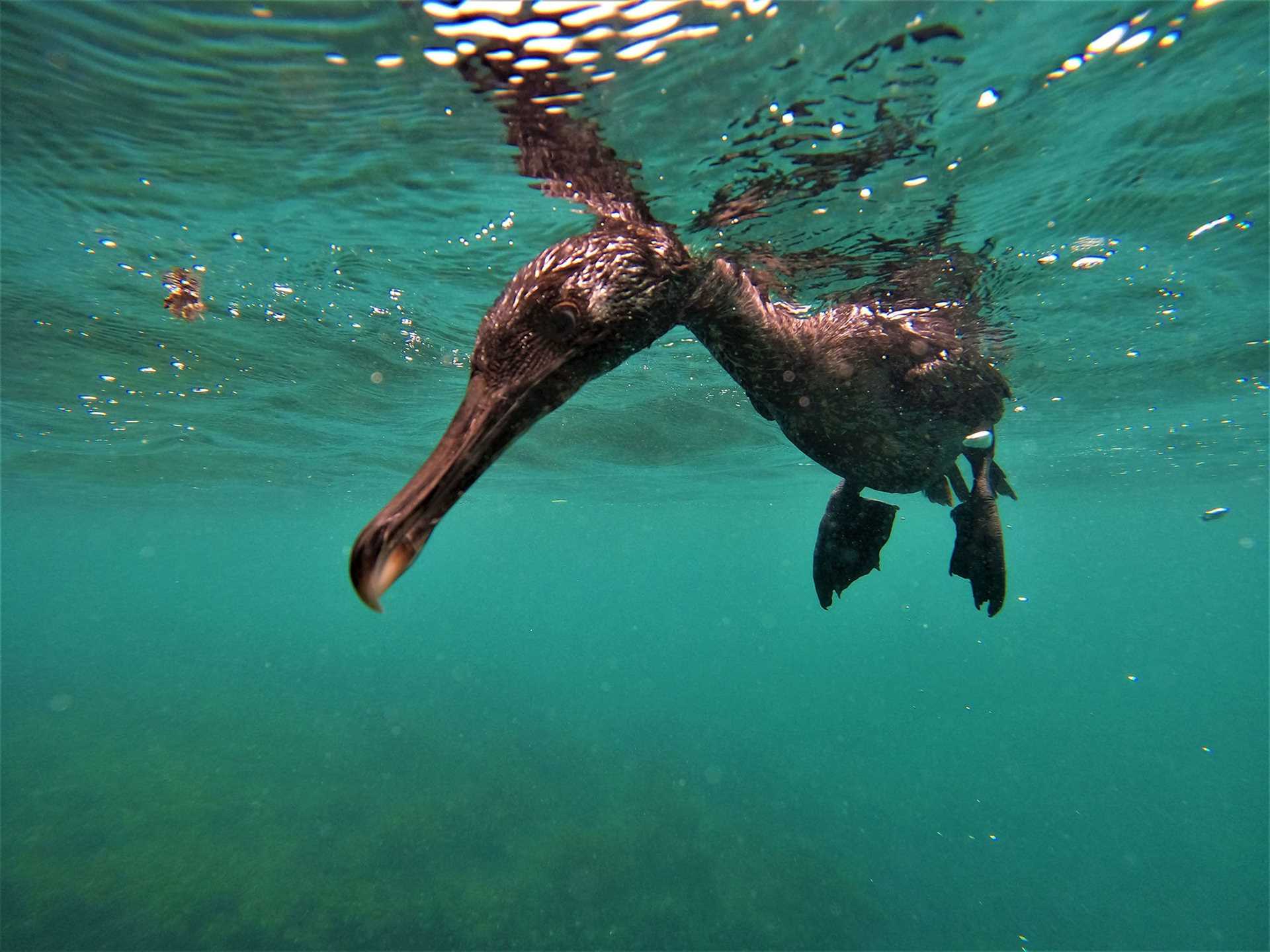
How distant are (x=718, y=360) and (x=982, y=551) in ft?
9.39

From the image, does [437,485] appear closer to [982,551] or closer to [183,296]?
[982,551]

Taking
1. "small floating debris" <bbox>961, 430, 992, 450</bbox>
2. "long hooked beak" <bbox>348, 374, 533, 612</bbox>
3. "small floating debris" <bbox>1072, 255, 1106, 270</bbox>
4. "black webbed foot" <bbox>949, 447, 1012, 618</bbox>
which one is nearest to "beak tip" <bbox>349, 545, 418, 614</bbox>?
"long hooked beak" <bbox>348, 374, 533, 612</bbox>

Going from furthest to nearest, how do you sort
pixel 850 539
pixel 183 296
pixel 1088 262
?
pixel 183 296, pixel 1088 262, pixel 850 539

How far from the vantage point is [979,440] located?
632cm

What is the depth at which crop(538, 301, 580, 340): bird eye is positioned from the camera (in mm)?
2680

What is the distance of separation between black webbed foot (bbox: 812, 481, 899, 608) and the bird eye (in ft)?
12.7

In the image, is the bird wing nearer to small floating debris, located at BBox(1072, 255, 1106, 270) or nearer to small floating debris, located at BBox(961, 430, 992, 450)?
small floating debris, located at BBox(961, 430, 992, 450)

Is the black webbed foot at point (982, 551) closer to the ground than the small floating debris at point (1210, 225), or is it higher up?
closer to the ground

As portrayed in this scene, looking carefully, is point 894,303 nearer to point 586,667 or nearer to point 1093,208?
point 1093,208

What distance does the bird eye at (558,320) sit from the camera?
268 centimetres

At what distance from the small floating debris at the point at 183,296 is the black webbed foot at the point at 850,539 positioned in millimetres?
8902

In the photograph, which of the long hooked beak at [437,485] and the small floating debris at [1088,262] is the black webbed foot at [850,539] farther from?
the small floating debris at [1088,262]

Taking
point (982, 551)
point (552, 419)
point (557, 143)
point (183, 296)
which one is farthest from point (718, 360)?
point (552, 419)

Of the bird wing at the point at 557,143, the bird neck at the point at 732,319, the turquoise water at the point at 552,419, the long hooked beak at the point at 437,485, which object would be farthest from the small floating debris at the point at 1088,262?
the long hooked beak at the point at 437,485
